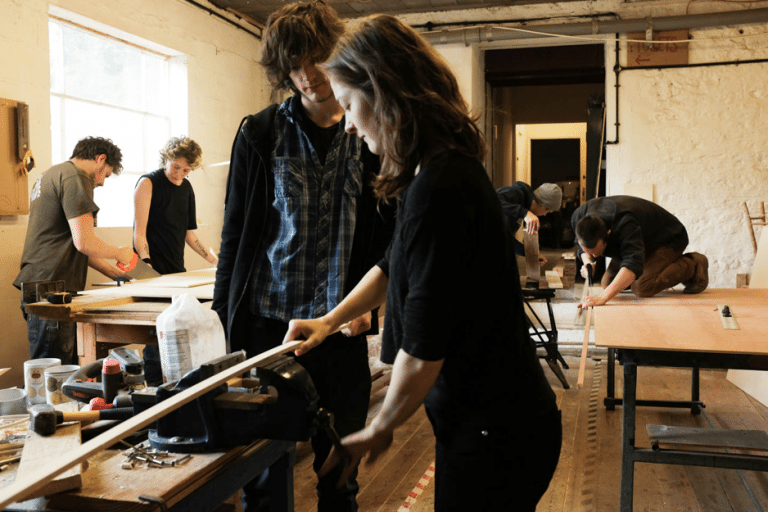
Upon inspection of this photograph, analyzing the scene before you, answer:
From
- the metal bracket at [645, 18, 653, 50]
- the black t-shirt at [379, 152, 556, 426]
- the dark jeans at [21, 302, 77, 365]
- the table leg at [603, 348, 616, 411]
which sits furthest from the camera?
A: the metal bracket at [645, 18, 653, 50]

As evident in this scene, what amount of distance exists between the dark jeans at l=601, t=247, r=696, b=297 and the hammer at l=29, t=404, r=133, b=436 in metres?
3.78

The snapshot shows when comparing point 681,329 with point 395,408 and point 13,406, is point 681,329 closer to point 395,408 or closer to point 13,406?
point 395,408

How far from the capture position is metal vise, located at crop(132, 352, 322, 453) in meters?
1.08

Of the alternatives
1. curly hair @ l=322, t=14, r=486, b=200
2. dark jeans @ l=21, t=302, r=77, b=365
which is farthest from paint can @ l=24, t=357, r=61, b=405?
dark jeans @ l=21, t=302, r=77, b=365

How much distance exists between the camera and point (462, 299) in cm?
98

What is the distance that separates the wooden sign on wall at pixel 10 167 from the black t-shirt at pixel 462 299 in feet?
11.6

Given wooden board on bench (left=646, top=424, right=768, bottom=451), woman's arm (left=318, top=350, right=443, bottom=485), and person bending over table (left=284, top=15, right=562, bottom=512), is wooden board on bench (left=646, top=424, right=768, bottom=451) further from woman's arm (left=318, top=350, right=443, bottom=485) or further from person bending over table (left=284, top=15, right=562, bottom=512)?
woman's arm (left=318, top=350, right=443, bottom=485)

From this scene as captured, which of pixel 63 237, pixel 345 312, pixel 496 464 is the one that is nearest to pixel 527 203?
pixel 63 237

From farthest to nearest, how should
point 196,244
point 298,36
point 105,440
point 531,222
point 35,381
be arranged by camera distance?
point 531,222
point 196,244
point 35,381
point 298,36
point 105,440

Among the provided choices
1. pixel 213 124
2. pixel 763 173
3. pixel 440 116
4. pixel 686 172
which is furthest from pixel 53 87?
pixel 763 173

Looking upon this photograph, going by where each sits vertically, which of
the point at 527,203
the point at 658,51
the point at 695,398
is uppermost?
the point at 658,51

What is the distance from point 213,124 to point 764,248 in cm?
475

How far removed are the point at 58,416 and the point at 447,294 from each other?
763mm

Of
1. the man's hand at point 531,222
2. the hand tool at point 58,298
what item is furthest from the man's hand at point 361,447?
the man's hand at point 531,222
